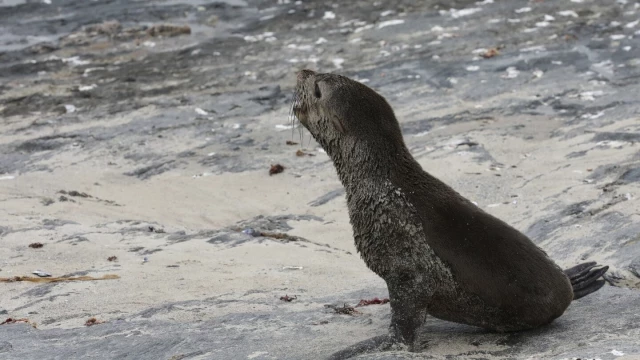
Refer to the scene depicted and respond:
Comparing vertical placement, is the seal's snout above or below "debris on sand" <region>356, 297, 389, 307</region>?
above

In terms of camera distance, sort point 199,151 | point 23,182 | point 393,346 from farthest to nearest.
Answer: point 199,151 < point 23,182 < point 393,346

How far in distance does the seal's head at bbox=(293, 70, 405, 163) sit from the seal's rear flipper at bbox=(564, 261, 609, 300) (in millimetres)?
1309

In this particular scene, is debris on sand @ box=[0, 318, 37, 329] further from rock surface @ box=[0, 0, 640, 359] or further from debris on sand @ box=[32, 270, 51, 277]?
debris on sand @ box=[32, 270, 51, 277]

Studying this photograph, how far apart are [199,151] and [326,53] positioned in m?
3.74

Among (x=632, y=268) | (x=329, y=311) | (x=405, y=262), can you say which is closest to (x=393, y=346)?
(x=405, y=262)

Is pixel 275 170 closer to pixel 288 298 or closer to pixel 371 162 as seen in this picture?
pixel 288 298

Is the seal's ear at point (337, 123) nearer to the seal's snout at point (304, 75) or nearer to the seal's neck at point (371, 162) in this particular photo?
the seal's neck at point (371, 162)

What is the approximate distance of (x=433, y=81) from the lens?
12031 millimetres

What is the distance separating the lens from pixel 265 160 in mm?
10281

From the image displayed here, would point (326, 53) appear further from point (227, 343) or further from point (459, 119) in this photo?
point (227, 343)

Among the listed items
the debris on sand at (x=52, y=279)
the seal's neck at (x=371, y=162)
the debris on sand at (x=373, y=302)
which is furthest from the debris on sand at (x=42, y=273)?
the seal's neck at (x=371, y=162)

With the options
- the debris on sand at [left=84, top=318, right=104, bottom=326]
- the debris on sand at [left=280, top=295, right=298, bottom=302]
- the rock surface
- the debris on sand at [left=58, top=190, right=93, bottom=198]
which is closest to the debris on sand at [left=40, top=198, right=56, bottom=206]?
the rock surface

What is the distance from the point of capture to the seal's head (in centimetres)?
519

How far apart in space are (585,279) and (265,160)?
17.7ft
